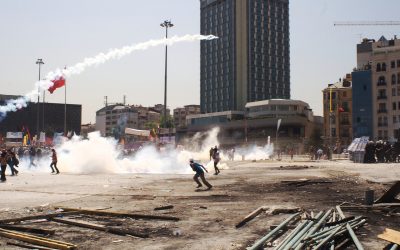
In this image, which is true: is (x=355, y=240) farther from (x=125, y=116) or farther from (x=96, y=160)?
(x=125, y=116)

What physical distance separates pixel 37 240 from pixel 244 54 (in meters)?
143

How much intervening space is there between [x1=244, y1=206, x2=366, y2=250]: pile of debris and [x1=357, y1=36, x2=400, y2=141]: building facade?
270 ft

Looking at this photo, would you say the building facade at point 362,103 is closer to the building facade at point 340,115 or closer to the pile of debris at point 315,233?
the building facade at point 340,115

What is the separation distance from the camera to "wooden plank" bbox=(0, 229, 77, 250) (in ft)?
23.2

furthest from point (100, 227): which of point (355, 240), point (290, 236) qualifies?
point (355, 240)

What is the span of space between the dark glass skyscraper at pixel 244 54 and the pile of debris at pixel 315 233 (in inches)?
5375

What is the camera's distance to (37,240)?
7.48 meters

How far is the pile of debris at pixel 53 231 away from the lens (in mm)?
7406

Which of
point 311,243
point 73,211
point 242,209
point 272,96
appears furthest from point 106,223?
point 272,96

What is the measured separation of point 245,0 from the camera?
14762cm

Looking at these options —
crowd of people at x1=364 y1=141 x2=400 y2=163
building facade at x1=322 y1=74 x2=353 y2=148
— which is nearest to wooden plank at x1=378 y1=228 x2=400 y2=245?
crowd of people at x1=364 y1=141 x2=400 y2=163

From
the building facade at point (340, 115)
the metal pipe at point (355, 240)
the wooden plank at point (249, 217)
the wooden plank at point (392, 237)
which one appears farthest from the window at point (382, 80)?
the wooden plank at point (392, 237)

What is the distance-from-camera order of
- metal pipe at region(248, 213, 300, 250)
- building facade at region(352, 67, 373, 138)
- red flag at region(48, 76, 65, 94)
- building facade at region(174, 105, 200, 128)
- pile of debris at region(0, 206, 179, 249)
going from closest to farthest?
metal pipe at region(248, 213, 300, 250), pile of debris at region(0, 206, 179, 249), red flag at region(48, 76, 65, 94), building facade at region(352, 67, 373, 138), building facade at region(174, 105, 200, 128)

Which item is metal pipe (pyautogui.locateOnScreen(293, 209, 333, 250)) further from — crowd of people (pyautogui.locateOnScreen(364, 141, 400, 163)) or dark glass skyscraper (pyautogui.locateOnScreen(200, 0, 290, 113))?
dark glass skyscraper (pyautogui.locateOnScreen(200, 0, 290, 113))
